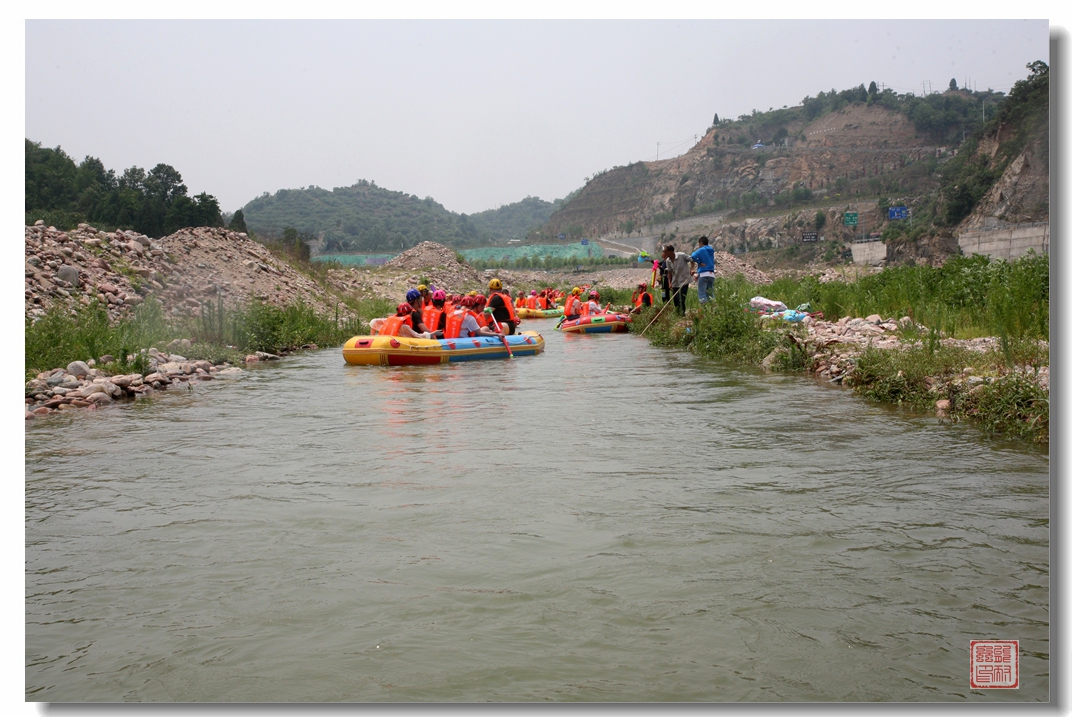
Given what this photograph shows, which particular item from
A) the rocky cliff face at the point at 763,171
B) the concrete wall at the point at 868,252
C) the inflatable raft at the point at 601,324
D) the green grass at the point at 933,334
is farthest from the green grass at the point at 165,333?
the rocky cliff face at the point at 763,171

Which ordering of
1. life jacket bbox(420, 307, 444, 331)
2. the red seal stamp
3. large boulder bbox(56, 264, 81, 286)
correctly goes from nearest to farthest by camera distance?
1. the red seal stamp
2. life jacket bbox(420, 307, 444, 331)
3. large boulder bbox(56, 264, 81, 286)

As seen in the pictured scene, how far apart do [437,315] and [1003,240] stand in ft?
105

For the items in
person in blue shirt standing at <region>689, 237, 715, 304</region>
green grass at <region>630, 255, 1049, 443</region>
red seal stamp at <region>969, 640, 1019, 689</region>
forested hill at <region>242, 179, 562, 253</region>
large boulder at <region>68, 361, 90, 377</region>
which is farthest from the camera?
forested hill at <region>242, 179, 562, 253</region>

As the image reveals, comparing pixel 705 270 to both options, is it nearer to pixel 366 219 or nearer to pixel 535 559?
pixel 535 559

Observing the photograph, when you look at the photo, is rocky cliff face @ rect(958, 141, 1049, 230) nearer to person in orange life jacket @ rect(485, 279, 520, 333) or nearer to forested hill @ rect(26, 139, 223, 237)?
person in orange life jacket @ rect(485, 279, 520, 333)

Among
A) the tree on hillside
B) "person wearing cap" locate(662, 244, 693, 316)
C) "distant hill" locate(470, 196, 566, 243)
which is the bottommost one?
"person wearing cap" locate(662, 244, 693, 316)

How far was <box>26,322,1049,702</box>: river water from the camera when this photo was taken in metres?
2.86

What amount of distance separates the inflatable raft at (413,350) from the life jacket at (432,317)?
726mm

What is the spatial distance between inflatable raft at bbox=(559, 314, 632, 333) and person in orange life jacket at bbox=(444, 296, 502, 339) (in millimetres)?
6096

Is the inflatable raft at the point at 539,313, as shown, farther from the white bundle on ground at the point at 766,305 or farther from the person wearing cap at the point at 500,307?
the white bundle on ground at the point at 766,305

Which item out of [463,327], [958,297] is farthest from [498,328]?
[958,297]

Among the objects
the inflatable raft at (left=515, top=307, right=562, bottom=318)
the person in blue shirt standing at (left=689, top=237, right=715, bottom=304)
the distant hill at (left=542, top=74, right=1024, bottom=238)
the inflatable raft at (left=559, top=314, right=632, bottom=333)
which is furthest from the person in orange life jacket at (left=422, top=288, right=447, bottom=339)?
the distant hill at (left=542, top=74, right=1024, bottom=238)

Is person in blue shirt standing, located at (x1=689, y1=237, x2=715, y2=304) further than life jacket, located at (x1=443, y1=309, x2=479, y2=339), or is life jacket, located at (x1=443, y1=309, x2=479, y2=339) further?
person in blue shirt standing, located at (x1=689, y1=237, x2=715, y2=304)

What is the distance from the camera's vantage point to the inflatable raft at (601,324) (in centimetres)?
2075
